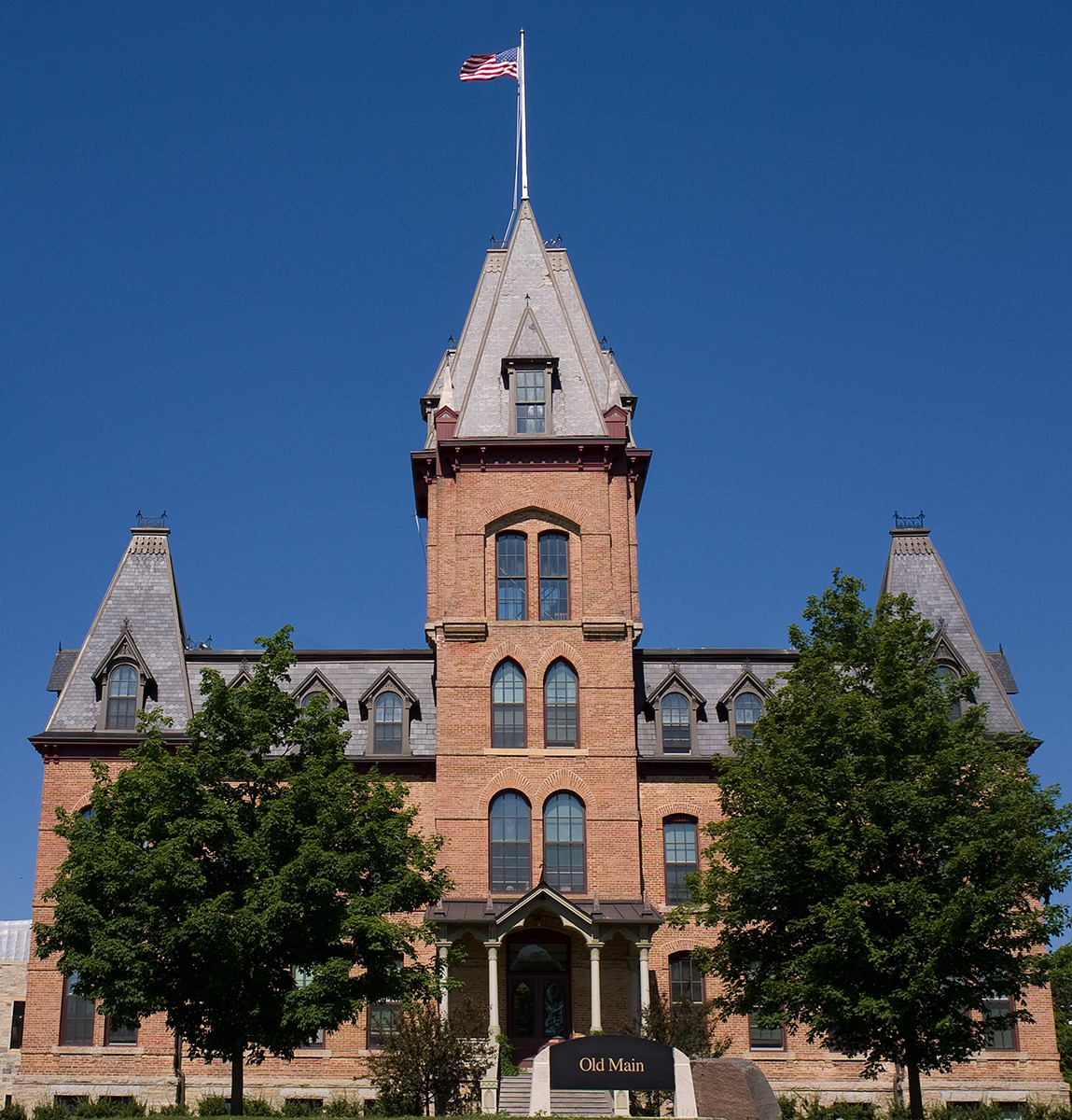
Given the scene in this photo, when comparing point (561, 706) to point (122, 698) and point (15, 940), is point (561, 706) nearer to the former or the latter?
point (122, 698)

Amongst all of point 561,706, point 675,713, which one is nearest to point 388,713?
point 561,706

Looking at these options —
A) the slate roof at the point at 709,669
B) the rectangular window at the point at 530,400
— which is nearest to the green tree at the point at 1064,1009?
the slate roof at the point at 709,669

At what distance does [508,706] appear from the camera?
116 feet

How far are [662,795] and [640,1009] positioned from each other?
6.77 m

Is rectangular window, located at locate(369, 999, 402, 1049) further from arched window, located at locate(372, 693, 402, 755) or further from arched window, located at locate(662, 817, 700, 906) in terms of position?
arched window, located at locate(662, 817, 700, 906)

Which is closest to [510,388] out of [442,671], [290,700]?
[442,671]

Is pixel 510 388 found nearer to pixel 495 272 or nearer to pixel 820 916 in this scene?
pixel 495 272

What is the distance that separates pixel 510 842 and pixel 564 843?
1.42 m

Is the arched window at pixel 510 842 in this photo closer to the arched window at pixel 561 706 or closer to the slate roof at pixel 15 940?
the arched window at pixel 561 706

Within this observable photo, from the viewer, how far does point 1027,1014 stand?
24656mm

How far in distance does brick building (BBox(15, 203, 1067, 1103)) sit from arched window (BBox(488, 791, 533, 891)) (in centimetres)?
5

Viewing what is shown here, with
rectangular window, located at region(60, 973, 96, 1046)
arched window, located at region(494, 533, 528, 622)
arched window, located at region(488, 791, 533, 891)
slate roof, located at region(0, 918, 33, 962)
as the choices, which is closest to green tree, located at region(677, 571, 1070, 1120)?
arched window, located at region(488, 791, 533, 891)

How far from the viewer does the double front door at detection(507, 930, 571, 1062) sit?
33.2 metres

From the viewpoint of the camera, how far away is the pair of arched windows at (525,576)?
119ft
